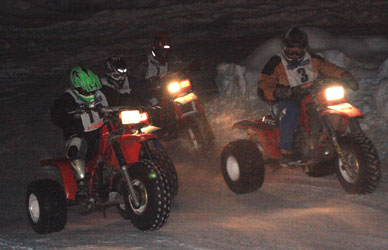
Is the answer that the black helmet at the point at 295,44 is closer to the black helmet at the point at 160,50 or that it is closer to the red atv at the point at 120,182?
the red atv at the point at 120,182

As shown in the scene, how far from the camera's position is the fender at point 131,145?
511 cm

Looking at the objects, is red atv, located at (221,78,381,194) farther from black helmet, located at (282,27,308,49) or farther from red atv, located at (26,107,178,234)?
red atv, located at (26,107,178,234)

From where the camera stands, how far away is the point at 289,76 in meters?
6.90

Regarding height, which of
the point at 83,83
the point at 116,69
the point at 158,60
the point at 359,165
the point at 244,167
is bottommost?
the point at 359,165

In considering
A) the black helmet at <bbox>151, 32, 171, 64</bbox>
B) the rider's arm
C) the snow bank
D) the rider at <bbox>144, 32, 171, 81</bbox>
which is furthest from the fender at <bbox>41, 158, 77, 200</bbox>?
the snow bank

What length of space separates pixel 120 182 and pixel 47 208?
910mm

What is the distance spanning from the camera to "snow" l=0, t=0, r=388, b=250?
4.57 meters

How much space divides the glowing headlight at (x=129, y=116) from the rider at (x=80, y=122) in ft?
2.67

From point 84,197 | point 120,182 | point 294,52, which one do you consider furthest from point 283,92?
point 84,197

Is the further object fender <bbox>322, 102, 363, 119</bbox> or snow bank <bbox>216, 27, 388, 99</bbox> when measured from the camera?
snow bank <bbox>216, 27, 388, 99</bbox>

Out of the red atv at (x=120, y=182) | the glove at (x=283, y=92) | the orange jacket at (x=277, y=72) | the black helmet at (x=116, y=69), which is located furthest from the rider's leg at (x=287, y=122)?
the black helmet at (x=116, y=69)

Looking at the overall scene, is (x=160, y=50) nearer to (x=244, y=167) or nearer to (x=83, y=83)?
(x=244, y=167)

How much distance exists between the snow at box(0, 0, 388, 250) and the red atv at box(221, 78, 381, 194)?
0.21 m

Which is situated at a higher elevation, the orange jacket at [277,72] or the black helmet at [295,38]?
the black helmet at [295,38]
